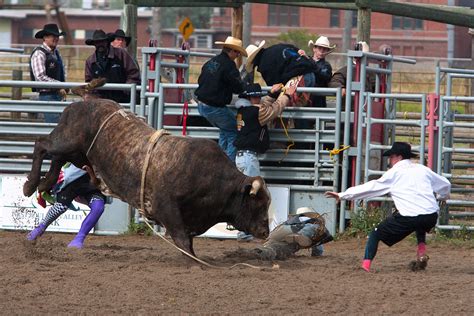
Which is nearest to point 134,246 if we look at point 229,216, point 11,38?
point 229,216

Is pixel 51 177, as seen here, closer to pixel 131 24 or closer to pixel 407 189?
pixel 407 189

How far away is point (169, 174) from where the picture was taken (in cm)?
983

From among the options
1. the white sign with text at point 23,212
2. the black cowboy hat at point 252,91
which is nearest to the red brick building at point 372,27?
the white sign with text at point 23,212

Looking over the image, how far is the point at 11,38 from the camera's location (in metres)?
69.6

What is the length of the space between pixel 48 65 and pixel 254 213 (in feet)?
15.5

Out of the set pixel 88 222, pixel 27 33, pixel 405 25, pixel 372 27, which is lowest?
pixel 88 222

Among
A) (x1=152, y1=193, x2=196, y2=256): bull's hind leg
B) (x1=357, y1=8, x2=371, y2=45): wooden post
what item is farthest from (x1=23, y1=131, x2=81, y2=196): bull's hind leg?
(x1=357, y1=8, x2=371, y2=45): wooden post

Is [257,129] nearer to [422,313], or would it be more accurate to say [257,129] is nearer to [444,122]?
[444,122]

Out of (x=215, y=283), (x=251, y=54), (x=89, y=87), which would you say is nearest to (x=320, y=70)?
(x=251, y=54)

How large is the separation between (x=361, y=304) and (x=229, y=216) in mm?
2255

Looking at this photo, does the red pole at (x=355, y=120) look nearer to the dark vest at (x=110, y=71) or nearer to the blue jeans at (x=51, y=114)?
the dark vest at (x=110, y=71)

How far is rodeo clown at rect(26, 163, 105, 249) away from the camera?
36.8 feet

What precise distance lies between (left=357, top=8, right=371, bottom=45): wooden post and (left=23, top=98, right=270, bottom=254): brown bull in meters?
5.54

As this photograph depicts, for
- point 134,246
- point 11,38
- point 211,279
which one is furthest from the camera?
point 11,38
